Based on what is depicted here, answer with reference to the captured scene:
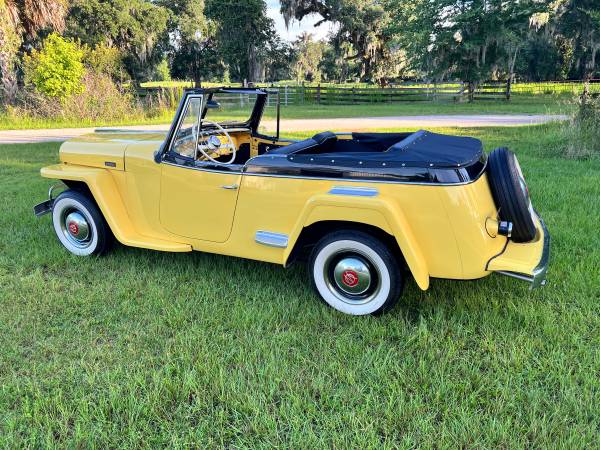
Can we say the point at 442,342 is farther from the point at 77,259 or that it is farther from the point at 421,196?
the point at 77,259

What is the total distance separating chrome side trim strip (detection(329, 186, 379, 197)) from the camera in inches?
108

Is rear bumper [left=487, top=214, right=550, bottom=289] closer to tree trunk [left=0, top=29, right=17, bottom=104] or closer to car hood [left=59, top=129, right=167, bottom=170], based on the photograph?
car hood [left=59, top=129, right=167, bottom=170]

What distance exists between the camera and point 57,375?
2.44 meters

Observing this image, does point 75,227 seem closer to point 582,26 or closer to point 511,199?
point 511,199

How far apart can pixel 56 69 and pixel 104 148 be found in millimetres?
12245

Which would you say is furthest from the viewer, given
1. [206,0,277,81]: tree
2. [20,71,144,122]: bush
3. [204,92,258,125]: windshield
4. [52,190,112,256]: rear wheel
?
[206,0,277,81]: tree

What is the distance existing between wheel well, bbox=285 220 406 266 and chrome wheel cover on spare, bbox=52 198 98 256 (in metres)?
1.89

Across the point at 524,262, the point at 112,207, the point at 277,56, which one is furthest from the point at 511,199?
the point at 277,56

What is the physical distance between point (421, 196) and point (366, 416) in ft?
4.02

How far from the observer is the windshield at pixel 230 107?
375 cm

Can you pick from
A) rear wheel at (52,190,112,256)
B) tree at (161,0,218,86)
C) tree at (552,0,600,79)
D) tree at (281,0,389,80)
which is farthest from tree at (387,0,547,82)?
rear wheel at (52,190,112,256)

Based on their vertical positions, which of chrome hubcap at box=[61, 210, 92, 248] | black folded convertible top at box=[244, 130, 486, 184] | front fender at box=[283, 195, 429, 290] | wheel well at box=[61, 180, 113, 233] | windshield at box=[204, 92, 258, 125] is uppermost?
windshield at box=[204, 92, 258, 125]

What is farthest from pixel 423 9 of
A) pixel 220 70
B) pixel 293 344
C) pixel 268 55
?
pixel 293 344

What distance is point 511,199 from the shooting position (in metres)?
2.79
